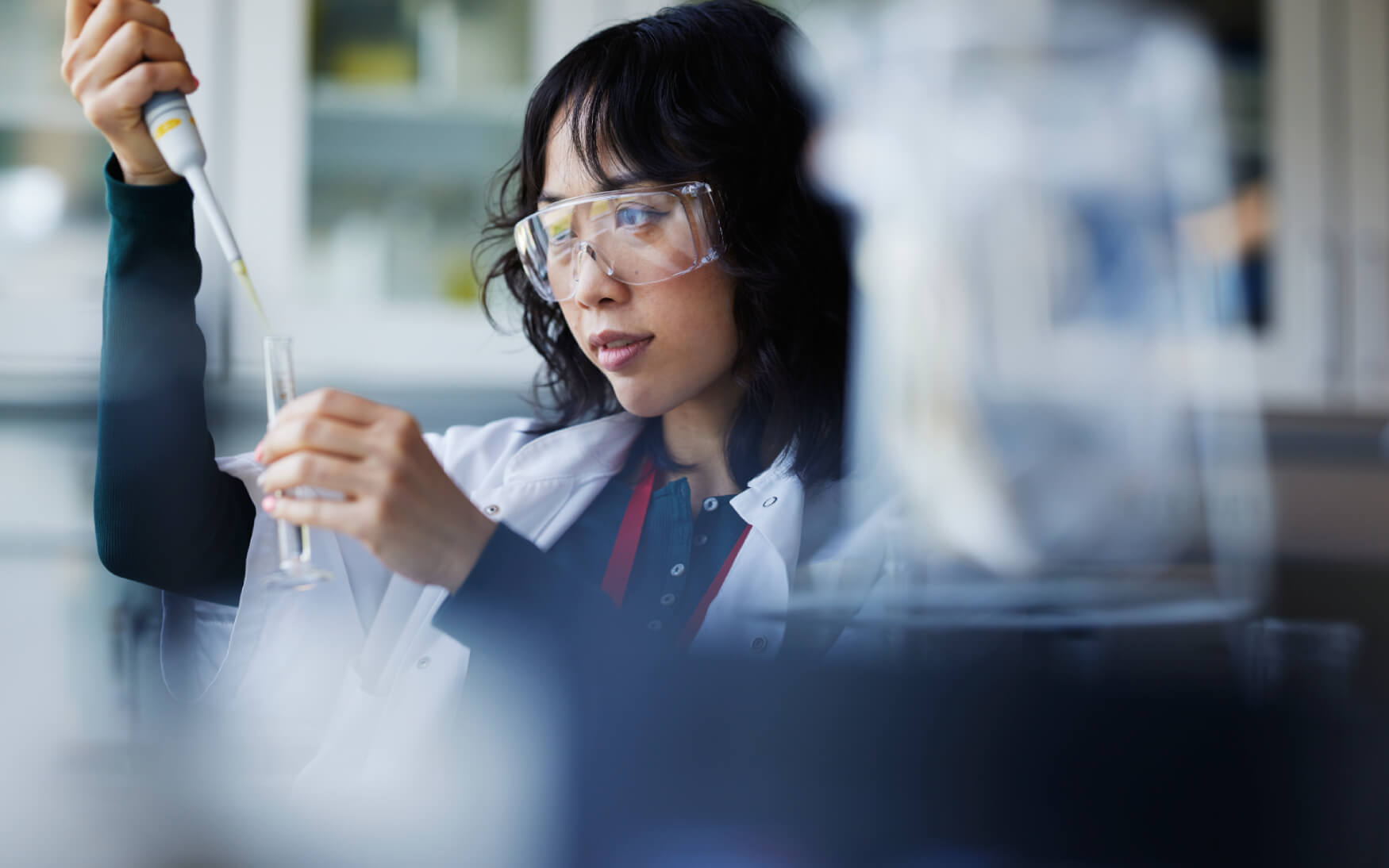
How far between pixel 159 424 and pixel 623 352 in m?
0.34

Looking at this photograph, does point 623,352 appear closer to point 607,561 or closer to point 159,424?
point 607,561

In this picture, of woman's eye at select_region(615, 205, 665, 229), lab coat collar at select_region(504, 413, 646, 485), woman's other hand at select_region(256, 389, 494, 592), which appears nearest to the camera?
woman's other hand at select_region(256, 389, 494, 592)

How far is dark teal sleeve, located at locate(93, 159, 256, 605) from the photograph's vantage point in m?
0.64

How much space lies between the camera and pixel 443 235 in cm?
187

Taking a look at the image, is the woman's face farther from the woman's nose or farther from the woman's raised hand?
the woman's raised hand

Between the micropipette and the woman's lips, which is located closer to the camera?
the micropipette

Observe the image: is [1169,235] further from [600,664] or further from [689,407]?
[600,664]

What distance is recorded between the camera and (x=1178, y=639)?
1.39 ft

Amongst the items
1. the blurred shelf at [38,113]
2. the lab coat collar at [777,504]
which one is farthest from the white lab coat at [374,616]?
the blurred shelf at [38,113]

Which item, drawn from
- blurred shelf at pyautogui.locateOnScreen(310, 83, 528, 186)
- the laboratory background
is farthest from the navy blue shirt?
blurred shelf at pyautogui.locateOnScreen(310, 83, 528, 186)

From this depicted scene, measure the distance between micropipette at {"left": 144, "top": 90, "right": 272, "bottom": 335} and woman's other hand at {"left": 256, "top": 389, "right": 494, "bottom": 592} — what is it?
0.26ft

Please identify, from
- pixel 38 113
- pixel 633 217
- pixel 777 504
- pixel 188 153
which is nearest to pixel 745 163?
pixel 633 217

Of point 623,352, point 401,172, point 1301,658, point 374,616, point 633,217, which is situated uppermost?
point 401,172

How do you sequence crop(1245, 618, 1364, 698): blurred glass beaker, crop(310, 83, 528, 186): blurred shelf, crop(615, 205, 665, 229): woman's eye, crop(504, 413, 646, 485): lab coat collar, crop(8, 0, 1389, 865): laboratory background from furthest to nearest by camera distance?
crop(310, 83, 528, 186): blurred shelf → crop(8, 0, 1389, 865): laboratory background → crop(504, 413, 646, 485): lab coat collar → crop(615, 205, 665, 229): woman's eye → crop(1245, 618, 1364, 698): blurred glass beaker
